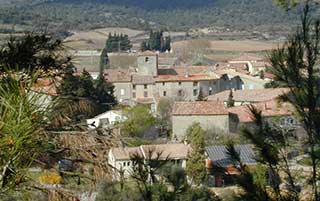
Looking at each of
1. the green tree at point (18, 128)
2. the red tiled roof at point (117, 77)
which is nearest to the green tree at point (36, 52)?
the green tree at point (18, 128)

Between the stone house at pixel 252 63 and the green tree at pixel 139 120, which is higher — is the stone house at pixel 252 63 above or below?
below

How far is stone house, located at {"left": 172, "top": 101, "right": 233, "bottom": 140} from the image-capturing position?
22969 mm

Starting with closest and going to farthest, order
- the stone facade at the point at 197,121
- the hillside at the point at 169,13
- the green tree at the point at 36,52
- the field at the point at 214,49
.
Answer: the green tree at the point at 36,52
the stone facade at the point at 197,121
the field at the point at 214,49
the hillside at the point at 169,13

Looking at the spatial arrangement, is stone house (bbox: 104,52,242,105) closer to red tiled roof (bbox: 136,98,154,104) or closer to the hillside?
red tiled roof (bbox: 136,98,154,104)

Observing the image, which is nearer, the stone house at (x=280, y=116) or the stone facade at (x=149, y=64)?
the stone house at (x=280, y=116)

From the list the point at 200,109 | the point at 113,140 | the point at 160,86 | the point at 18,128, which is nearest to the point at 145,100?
the point at 160,86

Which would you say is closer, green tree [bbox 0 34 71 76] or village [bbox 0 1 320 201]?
village [bbox 0 1 320 201]

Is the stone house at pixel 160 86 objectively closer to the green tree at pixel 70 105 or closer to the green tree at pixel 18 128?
the green tree at pixel 70 105

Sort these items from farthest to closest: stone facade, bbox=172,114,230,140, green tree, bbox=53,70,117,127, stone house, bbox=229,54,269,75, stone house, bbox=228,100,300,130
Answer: stone house, bbox=229,54,269,75 < stone facade, bbox=172,114,230,140 < stone house, bbox=228,100,300,130 < green tree, bbox=53,70,117,127

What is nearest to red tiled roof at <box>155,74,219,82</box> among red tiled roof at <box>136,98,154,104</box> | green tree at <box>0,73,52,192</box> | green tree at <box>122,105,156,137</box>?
red tiled roof at <box>136,98,154,104</box>

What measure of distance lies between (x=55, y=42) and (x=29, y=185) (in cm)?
176

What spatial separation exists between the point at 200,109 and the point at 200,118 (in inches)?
12.2

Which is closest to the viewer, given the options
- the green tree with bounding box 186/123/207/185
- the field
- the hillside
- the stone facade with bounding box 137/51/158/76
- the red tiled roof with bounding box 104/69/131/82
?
the green tree with bounding box 186/123/207/185

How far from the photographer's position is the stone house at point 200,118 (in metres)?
23.0
